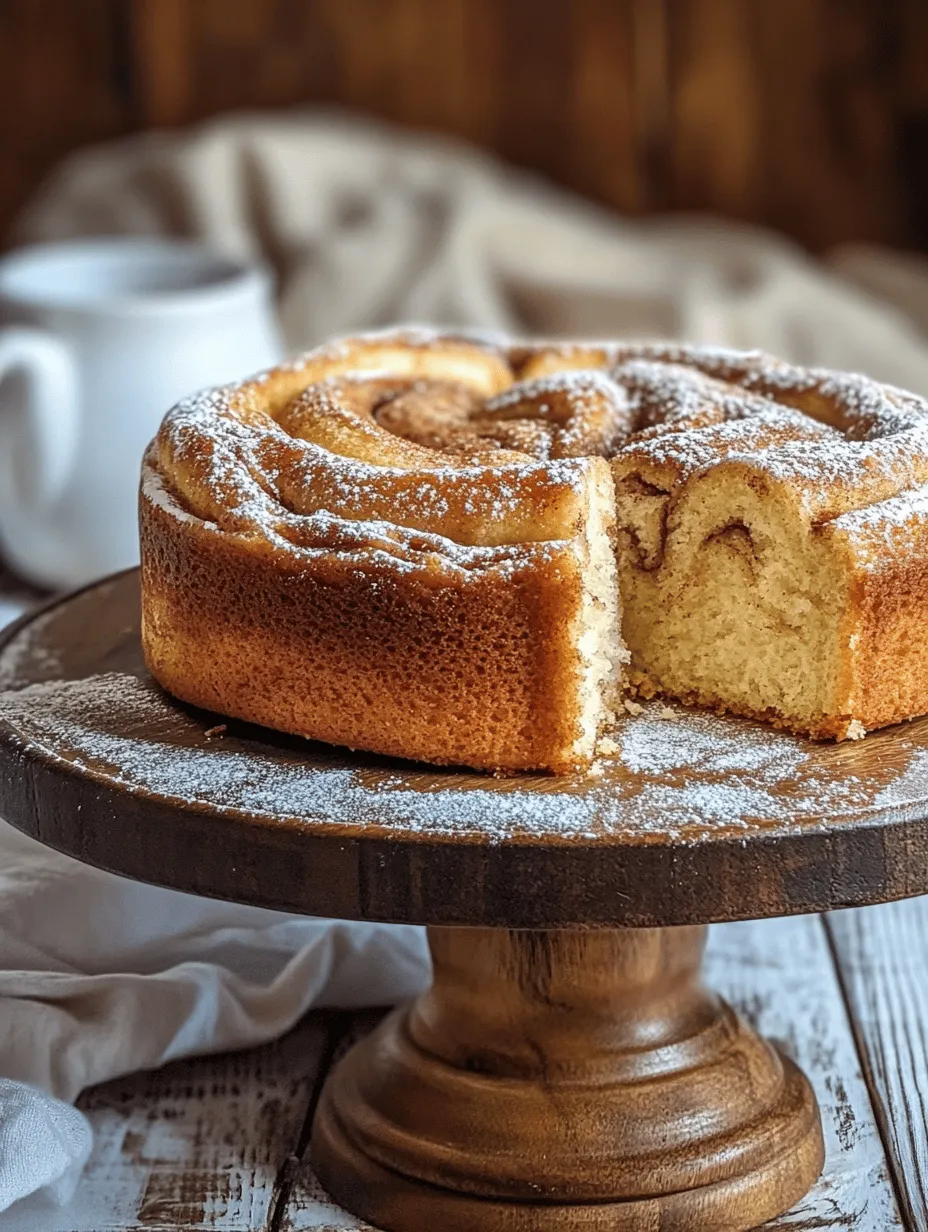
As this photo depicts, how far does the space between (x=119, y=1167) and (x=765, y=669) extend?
0.69 metres

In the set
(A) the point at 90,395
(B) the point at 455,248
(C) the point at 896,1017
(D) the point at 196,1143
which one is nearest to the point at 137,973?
(D) the point at 196,1143

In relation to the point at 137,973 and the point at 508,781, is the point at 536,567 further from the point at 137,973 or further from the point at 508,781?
the point at 137,973

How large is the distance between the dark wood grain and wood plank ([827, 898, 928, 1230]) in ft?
1.26

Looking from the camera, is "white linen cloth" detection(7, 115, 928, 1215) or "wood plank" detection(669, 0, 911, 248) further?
"wood plank" detection(669, 0, 911, 248)

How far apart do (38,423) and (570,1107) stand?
47.3 inches

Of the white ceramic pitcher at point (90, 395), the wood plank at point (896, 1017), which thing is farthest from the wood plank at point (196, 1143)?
the white ceramic pitcher at point (90, 395)

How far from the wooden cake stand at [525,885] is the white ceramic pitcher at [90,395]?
62cm

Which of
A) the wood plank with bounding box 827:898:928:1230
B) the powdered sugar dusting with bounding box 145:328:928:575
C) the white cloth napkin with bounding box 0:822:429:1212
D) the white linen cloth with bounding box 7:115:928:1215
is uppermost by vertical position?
the powdered sugar dusting with bounding box 145:328:928:575

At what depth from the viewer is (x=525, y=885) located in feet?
4.13

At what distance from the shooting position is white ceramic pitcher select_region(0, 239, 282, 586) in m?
2.35

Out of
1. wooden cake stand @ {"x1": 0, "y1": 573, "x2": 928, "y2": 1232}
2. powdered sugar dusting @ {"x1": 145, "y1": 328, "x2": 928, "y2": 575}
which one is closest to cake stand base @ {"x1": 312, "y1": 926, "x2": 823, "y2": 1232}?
wooden cake stand @ {"x1": 0, "y1": 573, "x2": 928, "y2": 1232}

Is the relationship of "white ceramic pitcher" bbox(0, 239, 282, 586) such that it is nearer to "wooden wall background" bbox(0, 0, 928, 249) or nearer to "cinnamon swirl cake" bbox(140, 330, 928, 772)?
"cinnamon swirl cake" bbox(140, 330, 928, 772)

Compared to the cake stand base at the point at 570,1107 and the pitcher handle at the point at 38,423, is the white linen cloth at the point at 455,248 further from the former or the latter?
the cake stand base at the point at 570,1107

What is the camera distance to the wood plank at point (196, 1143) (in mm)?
1521
